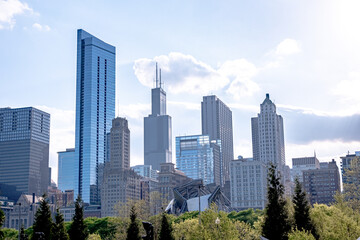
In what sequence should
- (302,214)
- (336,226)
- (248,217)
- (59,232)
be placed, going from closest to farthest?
1. (336,226)
2. (59,232)
3. (302,214)
4. (248,217)

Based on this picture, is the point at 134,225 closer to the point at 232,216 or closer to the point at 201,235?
the point at 201,235

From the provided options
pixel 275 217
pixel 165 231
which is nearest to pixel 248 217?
pixel 165 231

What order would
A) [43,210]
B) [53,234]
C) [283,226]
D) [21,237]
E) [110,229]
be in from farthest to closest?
1. [110,229]
2. [21,237]
3. [43,210]
4. [53,234]
5. [283,226]

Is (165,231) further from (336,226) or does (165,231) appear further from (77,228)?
(336,226)

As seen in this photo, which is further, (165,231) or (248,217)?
(248,217)

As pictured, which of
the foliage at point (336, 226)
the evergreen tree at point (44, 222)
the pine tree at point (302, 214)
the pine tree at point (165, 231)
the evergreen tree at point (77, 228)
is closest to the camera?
the foliage at point (336, 226)

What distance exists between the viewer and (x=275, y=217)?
6431 cm

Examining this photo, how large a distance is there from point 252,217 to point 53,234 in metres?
74.4

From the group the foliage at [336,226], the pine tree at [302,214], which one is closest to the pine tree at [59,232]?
the pine tree at [302,214]

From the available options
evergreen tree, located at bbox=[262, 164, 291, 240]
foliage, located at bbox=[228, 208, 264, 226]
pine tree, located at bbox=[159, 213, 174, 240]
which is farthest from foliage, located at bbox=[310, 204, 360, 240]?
foliage, located at bbox=[228, 208, 264, 226]

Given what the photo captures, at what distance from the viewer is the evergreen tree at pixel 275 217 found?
63750 mm

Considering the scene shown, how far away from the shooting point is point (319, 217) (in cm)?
7162

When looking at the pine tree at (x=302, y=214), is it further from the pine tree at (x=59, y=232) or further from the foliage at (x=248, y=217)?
the foliage at (x=248, y=217)

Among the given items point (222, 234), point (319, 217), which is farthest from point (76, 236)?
point (319, 217)
